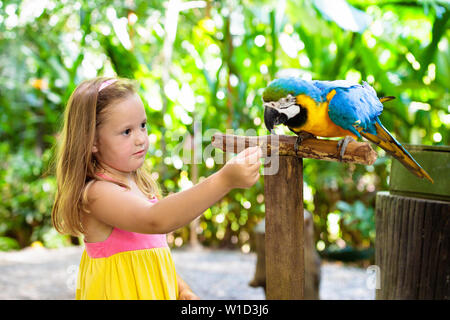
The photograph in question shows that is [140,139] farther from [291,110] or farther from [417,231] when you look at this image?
[417,231]

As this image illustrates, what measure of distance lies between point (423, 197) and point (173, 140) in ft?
4.89

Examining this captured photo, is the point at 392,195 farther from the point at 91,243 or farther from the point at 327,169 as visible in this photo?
the point at 327,169

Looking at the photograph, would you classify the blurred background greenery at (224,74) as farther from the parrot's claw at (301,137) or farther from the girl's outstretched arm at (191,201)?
the girl's outstretched arm at (191,201)

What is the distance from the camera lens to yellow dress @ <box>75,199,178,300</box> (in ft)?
2.21

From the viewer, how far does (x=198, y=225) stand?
8.21ft

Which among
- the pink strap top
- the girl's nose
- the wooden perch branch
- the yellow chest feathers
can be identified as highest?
the yellow chest feathers

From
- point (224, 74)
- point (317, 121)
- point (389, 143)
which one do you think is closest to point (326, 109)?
point (317, 121)

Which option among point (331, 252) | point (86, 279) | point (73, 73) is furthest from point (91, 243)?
point (331, 252)

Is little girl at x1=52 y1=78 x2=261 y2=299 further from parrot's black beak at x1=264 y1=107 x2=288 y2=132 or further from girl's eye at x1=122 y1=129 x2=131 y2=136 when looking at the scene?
parrot's black beak at x1=264 y1=107 x2=288 y2=132

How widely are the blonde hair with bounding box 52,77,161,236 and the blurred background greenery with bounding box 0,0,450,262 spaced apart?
902 millimetres

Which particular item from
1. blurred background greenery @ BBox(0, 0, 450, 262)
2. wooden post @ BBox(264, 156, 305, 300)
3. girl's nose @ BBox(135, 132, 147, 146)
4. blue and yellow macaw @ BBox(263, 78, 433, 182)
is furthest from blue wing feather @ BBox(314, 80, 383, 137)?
blurred background greenery @ BBox(0, 0, 450, 262)

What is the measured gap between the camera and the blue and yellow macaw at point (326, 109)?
66cm

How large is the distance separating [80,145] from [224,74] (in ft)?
5.31
